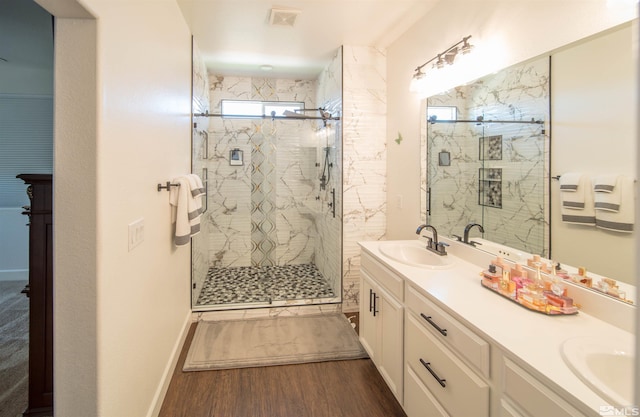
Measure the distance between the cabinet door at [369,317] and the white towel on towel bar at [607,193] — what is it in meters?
1.23

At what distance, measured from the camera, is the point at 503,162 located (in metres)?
1.71

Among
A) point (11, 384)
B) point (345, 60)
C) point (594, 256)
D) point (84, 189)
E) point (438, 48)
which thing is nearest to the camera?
point (84, 189)

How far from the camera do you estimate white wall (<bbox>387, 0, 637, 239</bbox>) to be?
1.27 meters

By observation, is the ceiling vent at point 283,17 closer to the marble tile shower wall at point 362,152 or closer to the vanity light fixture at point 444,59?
the marble tile shower wall at point 362,152

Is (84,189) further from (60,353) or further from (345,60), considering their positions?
(345,60)

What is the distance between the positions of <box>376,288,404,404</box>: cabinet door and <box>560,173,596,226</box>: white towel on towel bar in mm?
891

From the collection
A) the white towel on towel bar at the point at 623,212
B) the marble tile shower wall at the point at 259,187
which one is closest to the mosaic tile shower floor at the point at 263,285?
the marble tile shower wall at the point at 259,187

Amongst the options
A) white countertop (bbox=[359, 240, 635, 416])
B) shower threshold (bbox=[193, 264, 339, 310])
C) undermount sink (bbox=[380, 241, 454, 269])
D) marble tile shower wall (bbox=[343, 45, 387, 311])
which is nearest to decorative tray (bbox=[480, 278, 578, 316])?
white countertop (bbox=[359, 240, 635, 416])

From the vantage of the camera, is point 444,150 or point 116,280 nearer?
point 116,280

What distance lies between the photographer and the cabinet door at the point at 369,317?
6.74ft

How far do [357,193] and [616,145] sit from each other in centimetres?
205

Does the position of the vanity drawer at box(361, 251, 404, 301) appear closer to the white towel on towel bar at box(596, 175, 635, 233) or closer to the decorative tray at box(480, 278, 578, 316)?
the decorative tray at box(480, 278, 578, 316)

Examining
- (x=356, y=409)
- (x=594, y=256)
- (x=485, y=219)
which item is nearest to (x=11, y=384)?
(x=356, y=409)

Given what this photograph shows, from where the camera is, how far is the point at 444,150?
2.22 m
